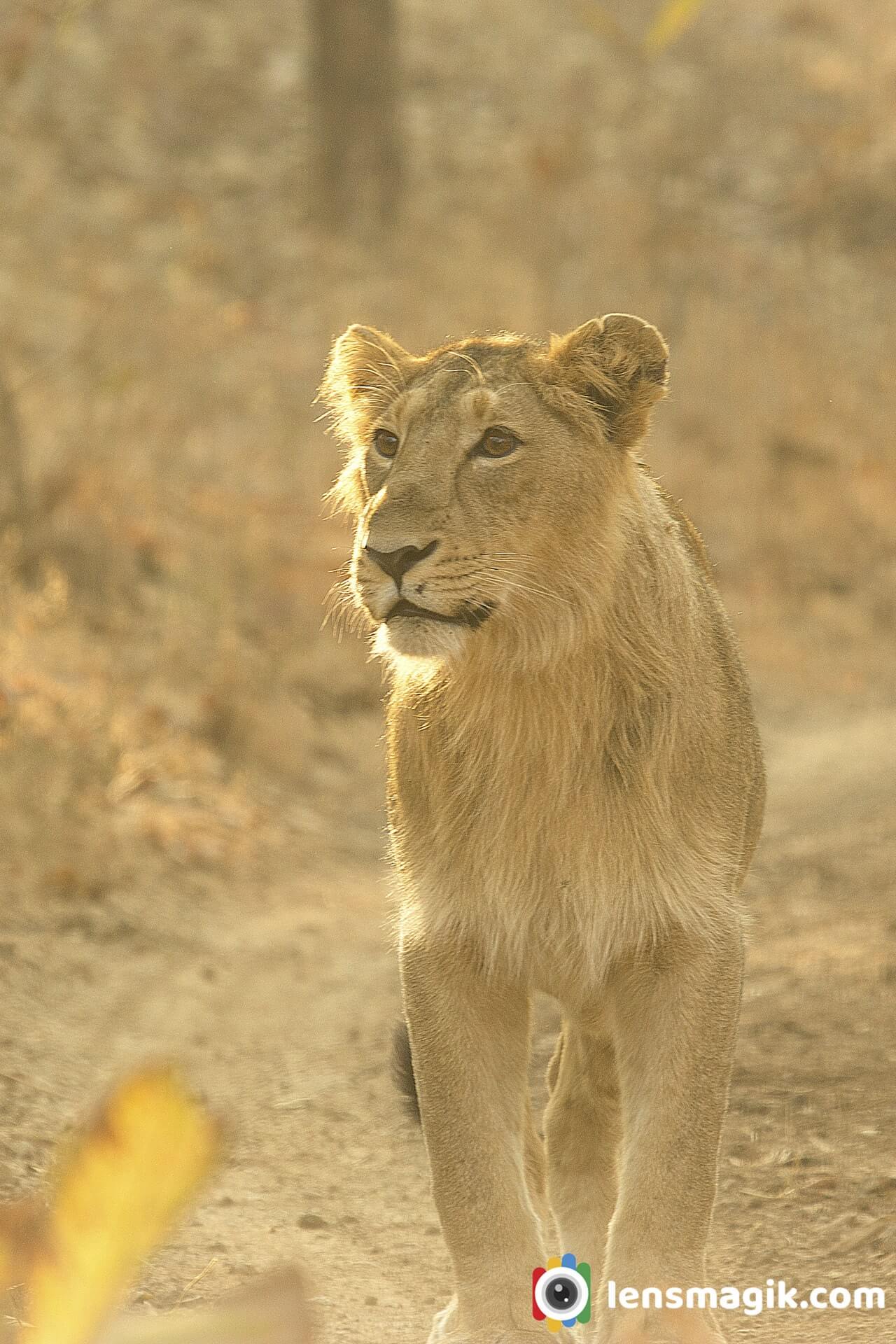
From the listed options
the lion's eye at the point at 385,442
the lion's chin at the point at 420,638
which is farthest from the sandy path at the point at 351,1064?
the lion's eye at the point at 385,442

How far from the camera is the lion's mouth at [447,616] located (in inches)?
122

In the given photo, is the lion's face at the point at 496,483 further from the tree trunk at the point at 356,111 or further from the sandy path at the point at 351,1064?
the tree trunk at the point at 356,111

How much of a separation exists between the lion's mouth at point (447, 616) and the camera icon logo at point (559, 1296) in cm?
121

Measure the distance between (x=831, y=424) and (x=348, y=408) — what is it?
10.7m

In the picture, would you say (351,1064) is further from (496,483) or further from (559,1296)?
(496,483)

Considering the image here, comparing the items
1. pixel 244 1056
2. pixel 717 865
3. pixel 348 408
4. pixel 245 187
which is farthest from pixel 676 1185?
pixel 245 187

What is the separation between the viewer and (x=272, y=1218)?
4.25m

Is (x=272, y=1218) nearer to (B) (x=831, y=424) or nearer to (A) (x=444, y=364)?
(A) (x=444, y=364)

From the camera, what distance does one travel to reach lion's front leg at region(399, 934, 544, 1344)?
10.8ft

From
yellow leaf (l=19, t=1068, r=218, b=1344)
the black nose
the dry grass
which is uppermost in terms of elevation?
the dry grass

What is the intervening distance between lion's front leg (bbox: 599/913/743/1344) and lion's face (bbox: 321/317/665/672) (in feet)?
2.25

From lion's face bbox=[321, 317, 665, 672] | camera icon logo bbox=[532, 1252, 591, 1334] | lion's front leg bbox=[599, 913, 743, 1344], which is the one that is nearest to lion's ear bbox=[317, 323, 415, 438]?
lion's face bbox=[321, 317, 665, 672]

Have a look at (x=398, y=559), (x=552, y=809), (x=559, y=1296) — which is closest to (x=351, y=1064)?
(x=559, y=1296)

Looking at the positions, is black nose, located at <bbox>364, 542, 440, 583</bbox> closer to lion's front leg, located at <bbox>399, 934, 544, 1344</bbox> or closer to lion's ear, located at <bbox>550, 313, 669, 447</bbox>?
lion's ear, located at <bbox>550, 313, 669, 447</bbox>
